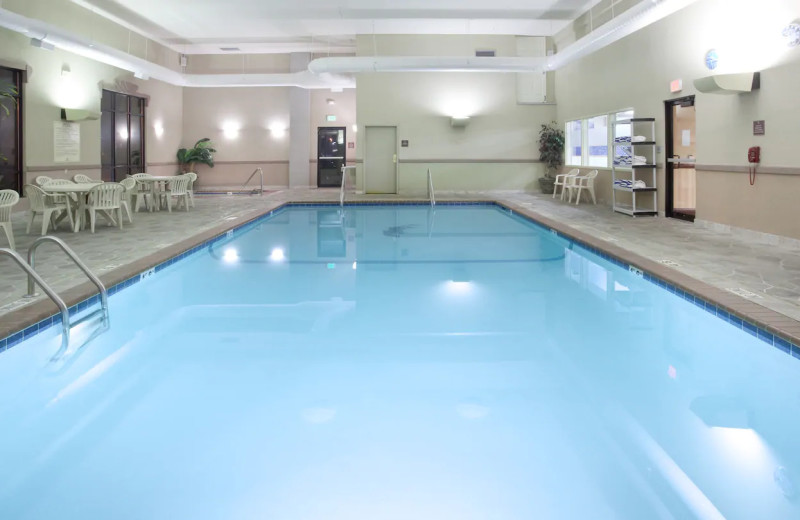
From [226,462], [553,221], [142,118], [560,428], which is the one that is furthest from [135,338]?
[142,118]

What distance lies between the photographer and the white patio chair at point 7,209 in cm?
595

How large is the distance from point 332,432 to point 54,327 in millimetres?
2452

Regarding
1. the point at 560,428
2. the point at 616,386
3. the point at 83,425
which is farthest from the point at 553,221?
the point at 83,425

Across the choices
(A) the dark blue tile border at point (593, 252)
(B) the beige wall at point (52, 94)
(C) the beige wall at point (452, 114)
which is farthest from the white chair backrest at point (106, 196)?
(C) the beige wall at point (452, 114)

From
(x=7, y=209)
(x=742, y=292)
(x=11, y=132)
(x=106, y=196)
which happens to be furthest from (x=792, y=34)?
(x=11, y=132)

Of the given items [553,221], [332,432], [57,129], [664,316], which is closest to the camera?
[332,432]

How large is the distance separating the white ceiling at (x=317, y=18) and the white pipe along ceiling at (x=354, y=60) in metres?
0.81

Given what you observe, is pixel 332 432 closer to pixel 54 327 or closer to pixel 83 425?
pixel 83 425

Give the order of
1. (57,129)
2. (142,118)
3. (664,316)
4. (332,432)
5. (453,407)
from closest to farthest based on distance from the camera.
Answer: (332,432)
(453,407)
(664,316)
(57,129)
(142,118)

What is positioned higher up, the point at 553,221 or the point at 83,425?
the point at 553,221

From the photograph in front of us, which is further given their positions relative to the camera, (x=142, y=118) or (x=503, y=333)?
(x=142, y=118)

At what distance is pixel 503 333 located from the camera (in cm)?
431

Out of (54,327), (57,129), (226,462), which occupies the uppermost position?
(57,129)

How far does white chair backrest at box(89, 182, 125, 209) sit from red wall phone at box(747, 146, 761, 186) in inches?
311
